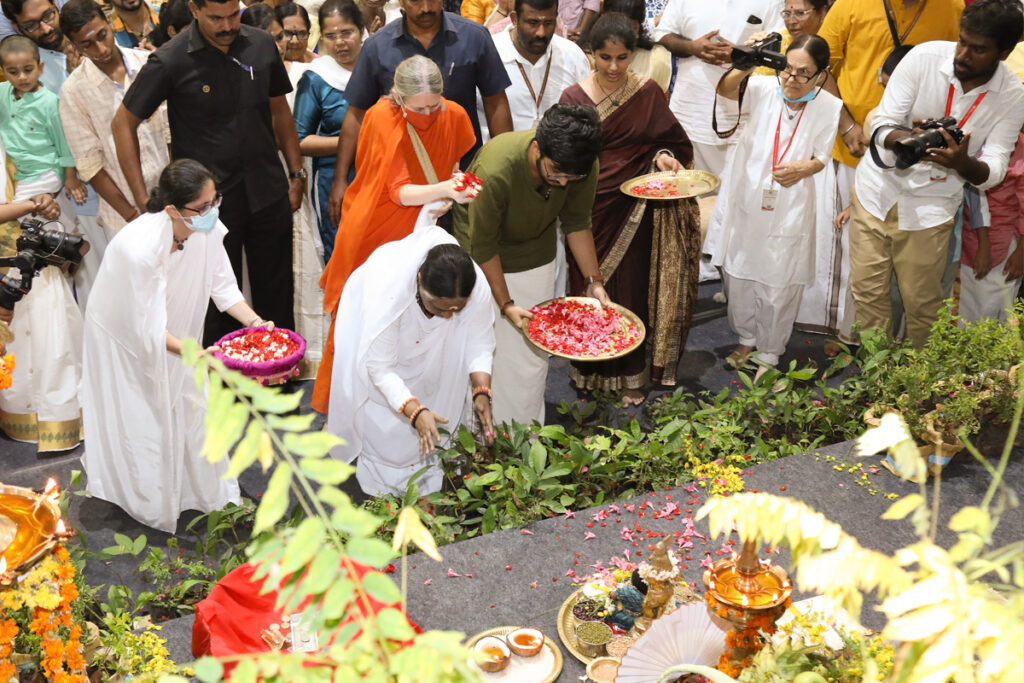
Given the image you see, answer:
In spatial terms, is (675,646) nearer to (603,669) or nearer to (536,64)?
(603,669)

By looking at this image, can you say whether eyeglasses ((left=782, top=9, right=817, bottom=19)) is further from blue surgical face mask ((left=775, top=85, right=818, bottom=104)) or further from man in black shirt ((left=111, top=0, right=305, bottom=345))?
man in black shirt ((left=111, top=0, right=305, bottom=345))

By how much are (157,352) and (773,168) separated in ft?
9.82

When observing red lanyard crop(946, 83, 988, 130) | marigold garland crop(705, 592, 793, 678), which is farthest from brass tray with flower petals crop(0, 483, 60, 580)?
red lanyard crop(946, 83, 988, 130)

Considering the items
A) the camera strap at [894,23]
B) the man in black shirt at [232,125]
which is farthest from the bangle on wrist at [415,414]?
the camera strap at [894,23]

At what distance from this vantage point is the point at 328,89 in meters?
5.08

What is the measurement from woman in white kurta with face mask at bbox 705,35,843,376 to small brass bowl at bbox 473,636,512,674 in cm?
299

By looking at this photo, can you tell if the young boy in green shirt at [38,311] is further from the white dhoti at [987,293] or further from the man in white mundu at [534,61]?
the white dhoti at [987,293]

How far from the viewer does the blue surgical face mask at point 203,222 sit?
12.4 ft

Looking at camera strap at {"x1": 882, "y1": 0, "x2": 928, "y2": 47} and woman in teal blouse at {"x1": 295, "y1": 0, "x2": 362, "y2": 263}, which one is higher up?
camera strap at {"x1": 882, "y1": 0, "x2": 928, "y2": 47}

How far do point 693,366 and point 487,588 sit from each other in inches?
109

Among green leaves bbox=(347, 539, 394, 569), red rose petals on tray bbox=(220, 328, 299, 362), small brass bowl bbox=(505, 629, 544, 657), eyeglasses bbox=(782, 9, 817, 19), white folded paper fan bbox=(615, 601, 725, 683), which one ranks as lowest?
small brass bowl bbox=(505, 629, 544, 657)

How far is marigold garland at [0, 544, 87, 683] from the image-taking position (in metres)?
2.02

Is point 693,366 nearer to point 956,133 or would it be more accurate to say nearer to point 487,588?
point 956,133

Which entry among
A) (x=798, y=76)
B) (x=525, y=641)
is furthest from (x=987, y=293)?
(x=525, y=641)
